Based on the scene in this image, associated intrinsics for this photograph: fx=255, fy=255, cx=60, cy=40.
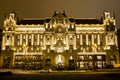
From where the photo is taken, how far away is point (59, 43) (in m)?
95.8

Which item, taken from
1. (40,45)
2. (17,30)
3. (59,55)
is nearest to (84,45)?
(59,55)

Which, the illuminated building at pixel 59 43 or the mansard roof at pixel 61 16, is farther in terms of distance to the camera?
the mansard roof at pixel 61 16

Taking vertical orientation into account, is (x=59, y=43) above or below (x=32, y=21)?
below

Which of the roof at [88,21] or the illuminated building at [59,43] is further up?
the roof at [88,21]

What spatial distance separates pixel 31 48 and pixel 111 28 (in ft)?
104

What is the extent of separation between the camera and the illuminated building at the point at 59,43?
93812mm

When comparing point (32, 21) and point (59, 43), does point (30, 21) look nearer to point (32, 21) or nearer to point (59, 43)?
point (32, 21)

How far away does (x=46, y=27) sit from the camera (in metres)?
98.2

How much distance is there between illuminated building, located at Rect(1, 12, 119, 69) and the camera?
9381cm

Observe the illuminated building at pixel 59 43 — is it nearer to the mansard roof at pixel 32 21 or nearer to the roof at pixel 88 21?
the mansard roof at pixel 32 21

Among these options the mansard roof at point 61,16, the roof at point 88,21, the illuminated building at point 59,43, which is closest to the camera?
the illuminated building at point 59,43

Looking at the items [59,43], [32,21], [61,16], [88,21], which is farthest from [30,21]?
[88,21]

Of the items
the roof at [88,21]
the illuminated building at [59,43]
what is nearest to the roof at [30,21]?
the illuminated building at [59,43]

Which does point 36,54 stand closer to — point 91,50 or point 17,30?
point 17,30
